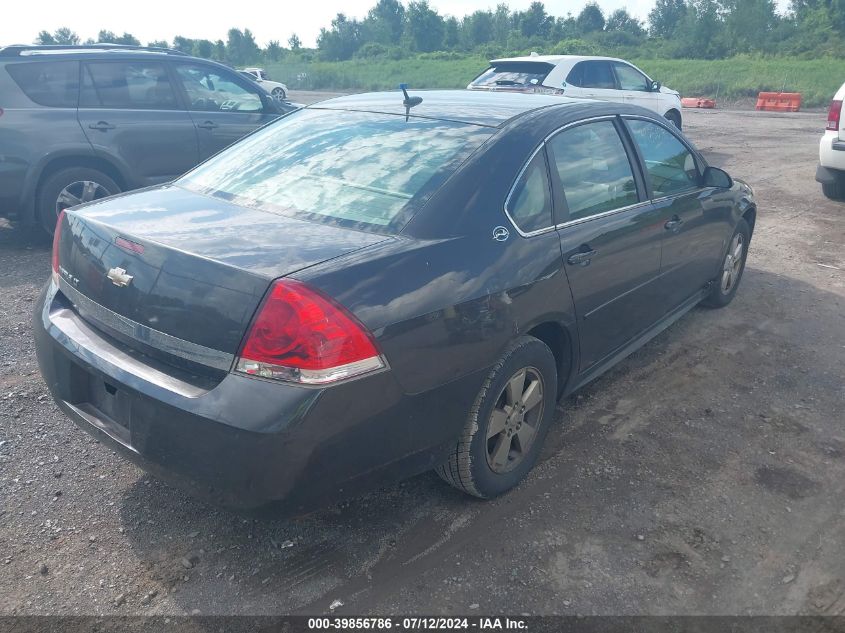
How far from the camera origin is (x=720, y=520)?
3006 millimetres

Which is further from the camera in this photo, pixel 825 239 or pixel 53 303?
pixel 825 239

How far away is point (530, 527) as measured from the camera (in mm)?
2951

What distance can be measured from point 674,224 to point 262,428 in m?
2.94

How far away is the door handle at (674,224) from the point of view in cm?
410

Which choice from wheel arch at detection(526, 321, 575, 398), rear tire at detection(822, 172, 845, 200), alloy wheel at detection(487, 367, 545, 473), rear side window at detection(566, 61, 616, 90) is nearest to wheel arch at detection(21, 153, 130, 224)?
wheel arch at detection(526, 321, 575, 398)

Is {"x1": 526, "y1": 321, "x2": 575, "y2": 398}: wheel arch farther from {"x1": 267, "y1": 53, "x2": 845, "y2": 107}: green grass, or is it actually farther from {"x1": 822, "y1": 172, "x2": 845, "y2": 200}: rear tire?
{"x1": 267, "y1": 53, "x2": 845, "y2": 107}: green grass

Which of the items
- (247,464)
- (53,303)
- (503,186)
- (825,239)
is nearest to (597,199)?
(503,186)

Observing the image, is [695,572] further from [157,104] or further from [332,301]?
[157,104]

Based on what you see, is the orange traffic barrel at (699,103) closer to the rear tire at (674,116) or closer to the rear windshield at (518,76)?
the rear tire at (674,116)

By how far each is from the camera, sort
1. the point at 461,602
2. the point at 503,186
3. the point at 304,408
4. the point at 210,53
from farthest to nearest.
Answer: the point at 210,53, the point at 503,186, the point at 461,602, the point at 304,408

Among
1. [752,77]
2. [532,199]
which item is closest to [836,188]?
[532,199]

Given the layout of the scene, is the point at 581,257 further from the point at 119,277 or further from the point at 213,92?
the point at 213,92

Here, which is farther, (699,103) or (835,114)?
(699,103)

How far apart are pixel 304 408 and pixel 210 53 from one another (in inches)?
3324
